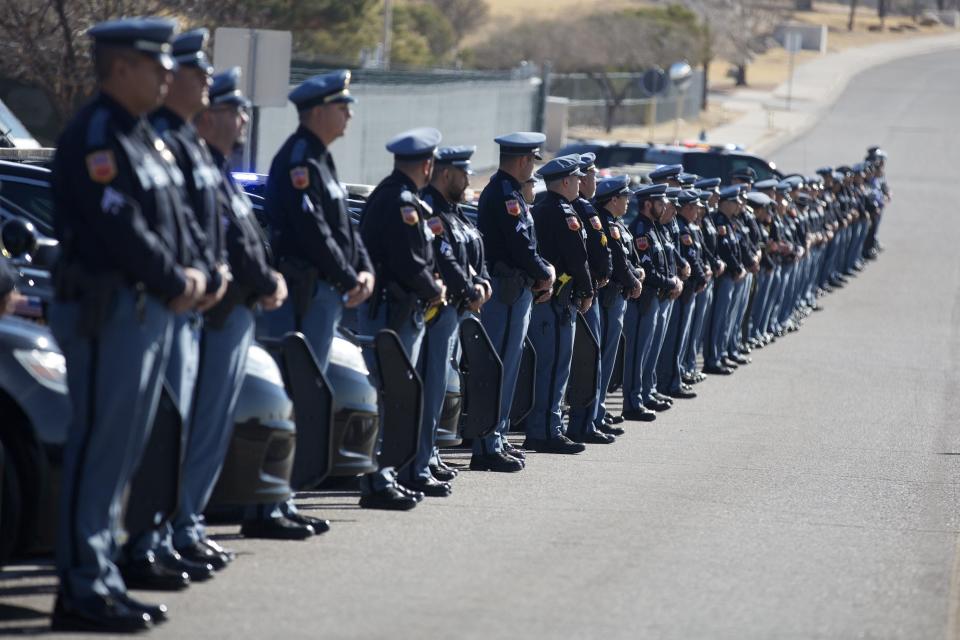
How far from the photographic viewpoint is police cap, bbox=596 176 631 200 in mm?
13039

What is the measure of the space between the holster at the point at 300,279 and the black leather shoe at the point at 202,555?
1.46 meters

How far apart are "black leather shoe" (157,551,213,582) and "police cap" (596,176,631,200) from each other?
6.52 metres

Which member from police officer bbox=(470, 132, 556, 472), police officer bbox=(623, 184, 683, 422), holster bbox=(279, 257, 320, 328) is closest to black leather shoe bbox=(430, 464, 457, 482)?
police officer bbox=(470, 132, 556, 472)

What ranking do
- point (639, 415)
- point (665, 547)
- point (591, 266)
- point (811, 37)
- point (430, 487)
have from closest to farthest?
point (665, 547) < point (430, 487) < point (591, 266) < point (639, 415) < point (811, 37)

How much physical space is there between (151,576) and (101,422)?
0.92m

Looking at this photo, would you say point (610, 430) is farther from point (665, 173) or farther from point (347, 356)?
point (347, 356)

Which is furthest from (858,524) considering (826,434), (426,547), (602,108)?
(602,108)

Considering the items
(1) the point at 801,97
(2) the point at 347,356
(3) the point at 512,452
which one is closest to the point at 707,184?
(3) the point at 512,452

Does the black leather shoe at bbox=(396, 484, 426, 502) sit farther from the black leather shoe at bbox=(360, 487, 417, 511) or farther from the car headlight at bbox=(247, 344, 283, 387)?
the car headlight at bbox=(247, 344, 283, 387)

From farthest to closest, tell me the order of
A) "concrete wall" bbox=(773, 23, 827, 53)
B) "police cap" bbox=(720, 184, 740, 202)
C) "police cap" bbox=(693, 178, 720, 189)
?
"concrete wall" bbox=(773, 23, 827, 53) → "police cap" bbox=(720, 184, 740, 202) → "police cap" bbox=(693, 178, 720, 189)

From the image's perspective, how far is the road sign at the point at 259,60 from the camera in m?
16.8

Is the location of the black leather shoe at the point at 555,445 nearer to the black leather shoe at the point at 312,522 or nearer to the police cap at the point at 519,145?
the police cap at the point at 519,145

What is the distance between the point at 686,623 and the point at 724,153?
18912 mm

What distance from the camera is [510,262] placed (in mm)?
11195
